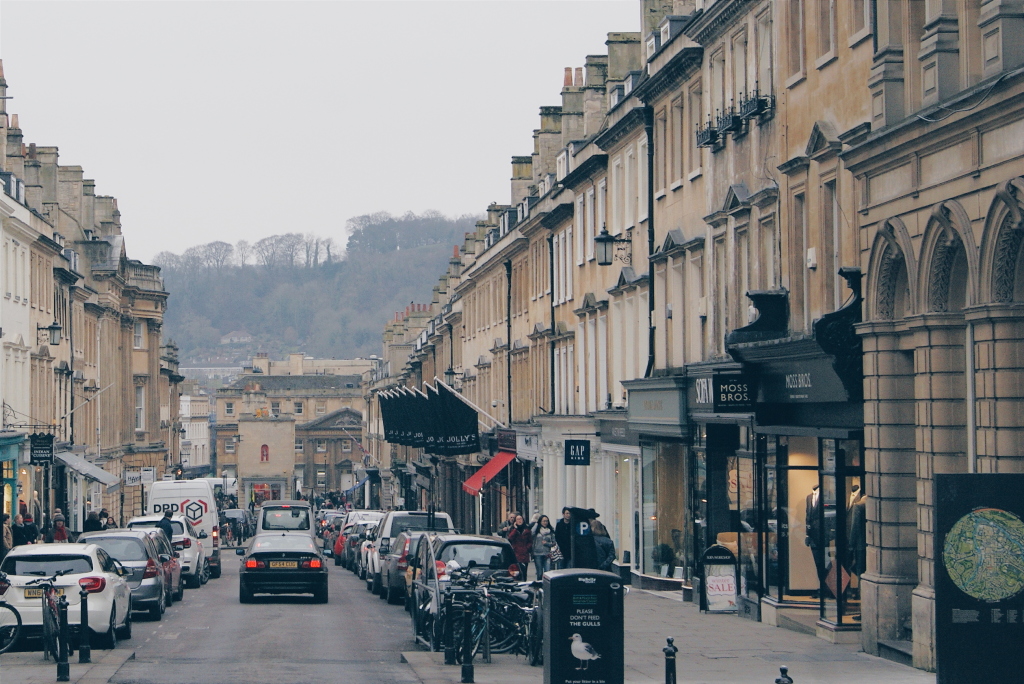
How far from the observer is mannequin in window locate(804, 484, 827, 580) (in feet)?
65.3

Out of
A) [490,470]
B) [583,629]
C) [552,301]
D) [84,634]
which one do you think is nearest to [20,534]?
[84,634]

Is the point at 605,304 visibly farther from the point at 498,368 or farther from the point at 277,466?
the point at 277,466

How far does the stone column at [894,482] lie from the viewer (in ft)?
55.4

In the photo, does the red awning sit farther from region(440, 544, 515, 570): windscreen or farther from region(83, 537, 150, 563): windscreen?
region(440, 544, 515, 570): windscreen

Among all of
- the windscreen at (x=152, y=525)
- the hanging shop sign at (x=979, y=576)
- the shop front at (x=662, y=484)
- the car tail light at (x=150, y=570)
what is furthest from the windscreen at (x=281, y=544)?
the hanging shop sign at (x=979, y=576)

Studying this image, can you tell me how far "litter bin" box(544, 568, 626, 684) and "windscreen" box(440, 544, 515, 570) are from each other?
7.26 meters

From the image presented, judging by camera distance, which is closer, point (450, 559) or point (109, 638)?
point (109, 638)

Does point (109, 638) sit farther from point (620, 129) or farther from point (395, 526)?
point (620, 129)

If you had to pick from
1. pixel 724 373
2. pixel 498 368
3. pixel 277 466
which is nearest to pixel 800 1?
pixel 724 373

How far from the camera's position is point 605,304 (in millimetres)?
35906

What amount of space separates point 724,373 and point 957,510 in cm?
1029

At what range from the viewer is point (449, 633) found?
1816 cm

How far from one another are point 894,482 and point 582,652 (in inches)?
181

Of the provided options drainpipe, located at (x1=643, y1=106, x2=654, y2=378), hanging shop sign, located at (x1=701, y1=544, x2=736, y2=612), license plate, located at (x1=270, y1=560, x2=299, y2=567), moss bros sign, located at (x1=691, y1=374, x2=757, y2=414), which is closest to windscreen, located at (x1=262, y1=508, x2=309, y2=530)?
license plate, located at (x1=270, y1=560, x2=299, y2=567)
